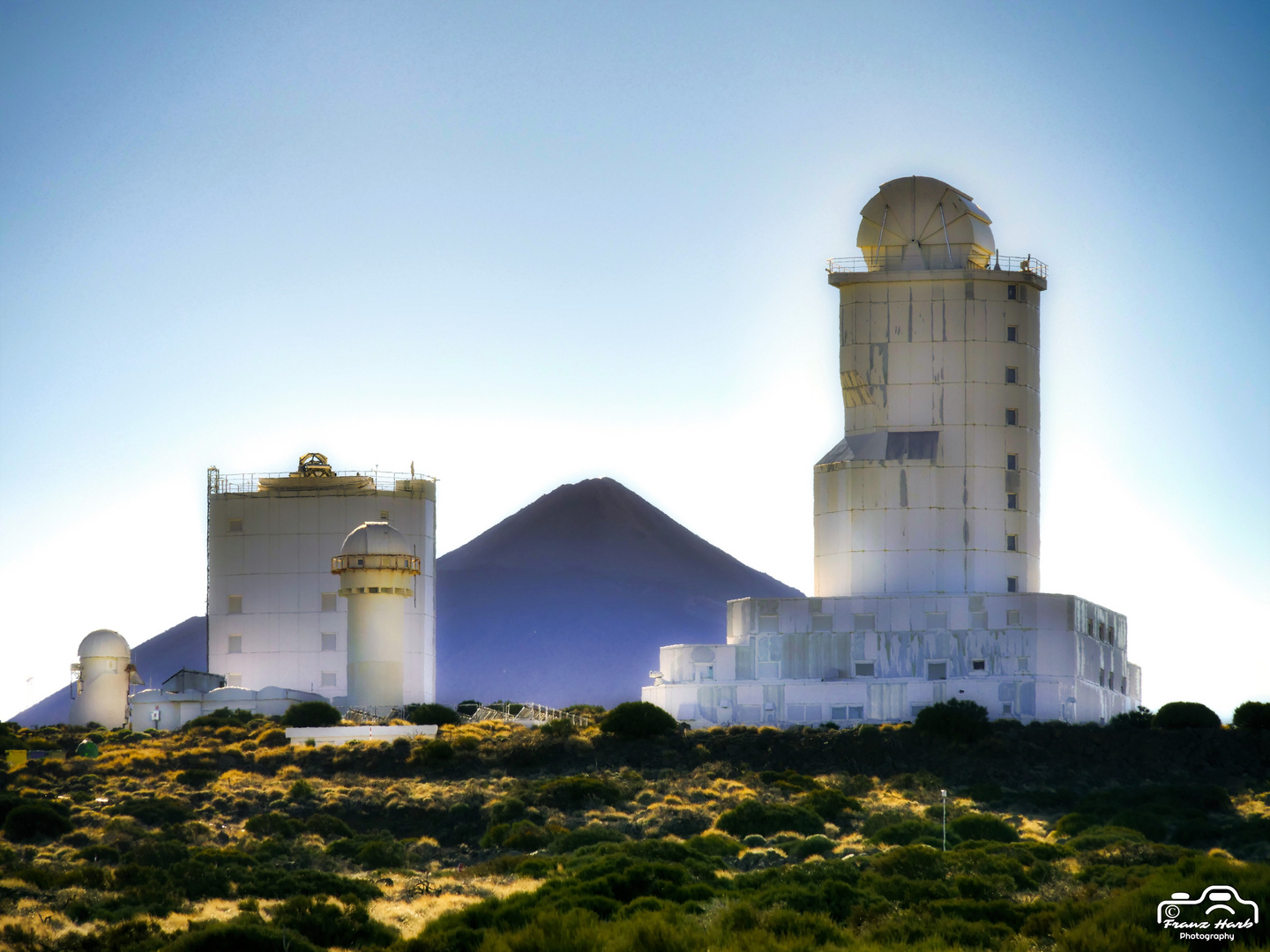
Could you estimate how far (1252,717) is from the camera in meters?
53.0

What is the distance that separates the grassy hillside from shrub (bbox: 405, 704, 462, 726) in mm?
3115

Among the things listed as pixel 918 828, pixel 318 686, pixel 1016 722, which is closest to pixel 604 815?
pixel 918 828

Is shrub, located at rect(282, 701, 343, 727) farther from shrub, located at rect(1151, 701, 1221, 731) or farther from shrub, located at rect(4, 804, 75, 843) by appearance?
shrub, located at rect(1151, 701, 1221, 731)

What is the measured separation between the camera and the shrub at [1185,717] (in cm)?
5362

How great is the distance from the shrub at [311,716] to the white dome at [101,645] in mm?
16106

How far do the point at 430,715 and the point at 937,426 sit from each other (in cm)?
2097

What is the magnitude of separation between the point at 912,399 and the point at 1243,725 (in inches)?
633

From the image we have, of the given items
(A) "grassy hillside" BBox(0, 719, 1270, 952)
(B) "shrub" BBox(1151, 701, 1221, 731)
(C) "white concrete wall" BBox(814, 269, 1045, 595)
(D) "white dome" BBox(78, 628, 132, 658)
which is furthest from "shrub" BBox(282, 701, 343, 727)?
(B) "shrub" BBox(1151, 701, 1221, 731)

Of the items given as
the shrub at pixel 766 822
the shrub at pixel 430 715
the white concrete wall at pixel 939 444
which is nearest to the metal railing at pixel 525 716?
the shrub at pixel 430 715

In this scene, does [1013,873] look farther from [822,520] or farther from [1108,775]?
[822,520]

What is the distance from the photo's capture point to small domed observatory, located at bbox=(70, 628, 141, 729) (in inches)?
2840

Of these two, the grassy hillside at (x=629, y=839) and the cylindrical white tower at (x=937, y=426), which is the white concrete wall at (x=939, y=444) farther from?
the grassy hillside at (x=629, y=839)

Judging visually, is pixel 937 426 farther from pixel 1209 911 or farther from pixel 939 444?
pixel 1209 911

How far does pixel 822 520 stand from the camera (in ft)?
202
